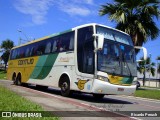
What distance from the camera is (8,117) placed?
724 cm

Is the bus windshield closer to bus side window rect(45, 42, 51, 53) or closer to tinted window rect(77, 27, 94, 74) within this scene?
tinted window rect(77, 27, 94, 74)

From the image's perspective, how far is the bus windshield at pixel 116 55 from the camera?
46.5 ft

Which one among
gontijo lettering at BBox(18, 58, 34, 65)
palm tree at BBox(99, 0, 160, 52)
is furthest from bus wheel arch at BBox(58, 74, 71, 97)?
palm tree at BBox(99, 0, 160, 52)

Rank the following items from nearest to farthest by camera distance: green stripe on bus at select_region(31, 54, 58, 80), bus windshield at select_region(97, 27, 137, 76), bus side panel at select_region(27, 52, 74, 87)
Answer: bus windshield at select_region(97, 27, 137, 76)
bus side panel at select_region(27, 52, 74, 87)
green stripe on bus at select_region(31, 54, 58, 80)

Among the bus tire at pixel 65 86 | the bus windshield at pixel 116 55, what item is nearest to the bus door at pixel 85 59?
the bus windshield at pixel 116 55

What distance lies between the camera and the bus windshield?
1417 cm

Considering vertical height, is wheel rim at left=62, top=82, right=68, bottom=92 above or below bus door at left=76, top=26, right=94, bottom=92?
below

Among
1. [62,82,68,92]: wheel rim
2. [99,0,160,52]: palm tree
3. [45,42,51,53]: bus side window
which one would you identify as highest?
[99,0,160,52]: palm tree

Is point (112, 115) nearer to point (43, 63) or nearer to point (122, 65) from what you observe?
point (122, 65)

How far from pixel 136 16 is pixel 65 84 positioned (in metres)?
13.8

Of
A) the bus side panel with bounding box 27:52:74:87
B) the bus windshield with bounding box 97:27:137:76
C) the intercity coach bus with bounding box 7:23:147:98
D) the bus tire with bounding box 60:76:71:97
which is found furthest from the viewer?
the bus side panel with bounding box 27:52:74:87

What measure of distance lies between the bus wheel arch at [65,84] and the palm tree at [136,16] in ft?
38.3

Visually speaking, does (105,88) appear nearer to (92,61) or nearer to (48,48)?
(92,61)

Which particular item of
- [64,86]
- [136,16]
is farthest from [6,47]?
[64,86]
